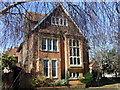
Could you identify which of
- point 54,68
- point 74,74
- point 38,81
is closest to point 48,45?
point 54,68

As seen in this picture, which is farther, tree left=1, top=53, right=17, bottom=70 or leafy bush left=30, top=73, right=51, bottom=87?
leafy bush left=30, top=73, right=51, bottom=87

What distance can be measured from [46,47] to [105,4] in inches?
379

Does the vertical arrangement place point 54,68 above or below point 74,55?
below

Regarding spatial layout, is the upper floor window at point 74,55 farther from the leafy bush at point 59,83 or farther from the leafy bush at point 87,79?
the leafy bush at point 59,83

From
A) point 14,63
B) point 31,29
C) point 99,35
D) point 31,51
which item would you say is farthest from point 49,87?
point 99,35

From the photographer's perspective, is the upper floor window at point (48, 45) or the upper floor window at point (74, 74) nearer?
the upper floor window at point (48, 45)

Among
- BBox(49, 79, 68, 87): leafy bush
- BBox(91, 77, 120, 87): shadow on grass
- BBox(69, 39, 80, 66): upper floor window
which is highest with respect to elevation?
BBox(69, 39, 80, 66): upper floor window

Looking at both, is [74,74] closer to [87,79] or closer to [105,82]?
[87,79]

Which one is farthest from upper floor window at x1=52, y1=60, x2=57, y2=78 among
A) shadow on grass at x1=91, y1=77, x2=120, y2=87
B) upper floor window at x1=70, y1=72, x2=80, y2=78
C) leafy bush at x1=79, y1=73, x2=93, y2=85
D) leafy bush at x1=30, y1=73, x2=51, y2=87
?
shadow on grass at x1=91, y1=77, x2=120, y2=87

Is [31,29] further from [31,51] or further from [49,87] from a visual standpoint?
[49,87]

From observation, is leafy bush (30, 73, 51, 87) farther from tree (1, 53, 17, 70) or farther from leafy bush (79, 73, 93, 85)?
leafy bush (79, 73, 93, 85)

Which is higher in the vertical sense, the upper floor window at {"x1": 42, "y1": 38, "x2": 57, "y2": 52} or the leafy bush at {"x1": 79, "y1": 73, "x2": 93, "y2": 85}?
the upper floor window at {"x1": 42, "y1": 38, "x2": 57, "y2": 52}

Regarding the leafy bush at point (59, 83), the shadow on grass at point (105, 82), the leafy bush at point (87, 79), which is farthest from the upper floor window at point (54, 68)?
the shadow on grass at point (105, 82)

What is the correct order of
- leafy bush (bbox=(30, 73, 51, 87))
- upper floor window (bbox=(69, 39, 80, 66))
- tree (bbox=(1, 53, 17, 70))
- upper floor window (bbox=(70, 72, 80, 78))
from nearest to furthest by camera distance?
tree (bbox=(1, 53, 17, 70))
leafy bush (bbox=(30, 73, 51, 87))
upper floor window (bbox=(70, 72, 80, 78))
upper floor window (bbox=(69, 39, 80, 66))
